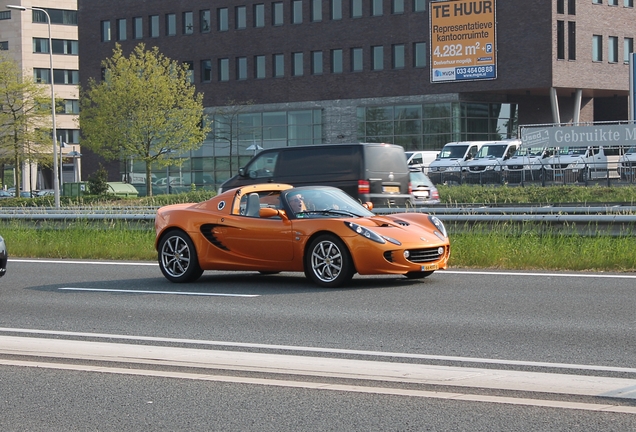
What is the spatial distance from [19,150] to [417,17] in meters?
24.1

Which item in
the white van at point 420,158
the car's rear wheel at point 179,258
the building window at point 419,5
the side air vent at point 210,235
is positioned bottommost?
the car's rear wheel at point 179,258

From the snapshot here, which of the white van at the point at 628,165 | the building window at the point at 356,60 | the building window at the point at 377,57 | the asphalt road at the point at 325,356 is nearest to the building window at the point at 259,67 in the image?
the building window at the point at 356,60

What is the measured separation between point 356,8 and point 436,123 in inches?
345

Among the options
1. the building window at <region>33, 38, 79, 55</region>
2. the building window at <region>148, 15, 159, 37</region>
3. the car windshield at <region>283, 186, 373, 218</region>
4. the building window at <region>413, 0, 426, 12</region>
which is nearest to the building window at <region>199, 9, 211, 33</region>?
the building window at <region>148, 15, 159, 37</region>

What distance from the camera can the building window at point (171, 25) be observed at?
69750mm

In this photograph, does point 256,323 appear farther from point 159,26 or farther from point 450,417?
point 159,26

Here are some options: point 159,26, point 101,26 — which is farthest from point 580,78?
point 101,26

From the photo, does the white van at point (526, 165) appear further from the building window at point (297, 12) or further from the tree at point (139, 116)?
the building window at point (297, 12)

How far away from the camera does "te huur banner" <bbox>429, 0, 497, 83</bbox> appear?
57844mm

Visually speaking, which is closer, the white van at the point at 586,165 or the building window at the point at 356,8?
the white van at the point at 586,165

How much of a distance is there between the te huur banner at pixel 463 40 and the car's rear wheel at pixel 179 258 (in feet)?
153

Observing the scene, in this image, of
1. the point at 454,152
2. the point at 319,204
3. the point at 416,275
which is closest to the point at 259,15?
the point at 454,152

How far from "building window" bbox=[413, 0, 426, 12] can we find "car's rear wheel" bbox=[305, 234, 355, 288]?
163 feet

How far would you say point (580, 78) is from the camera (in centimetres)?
5872
